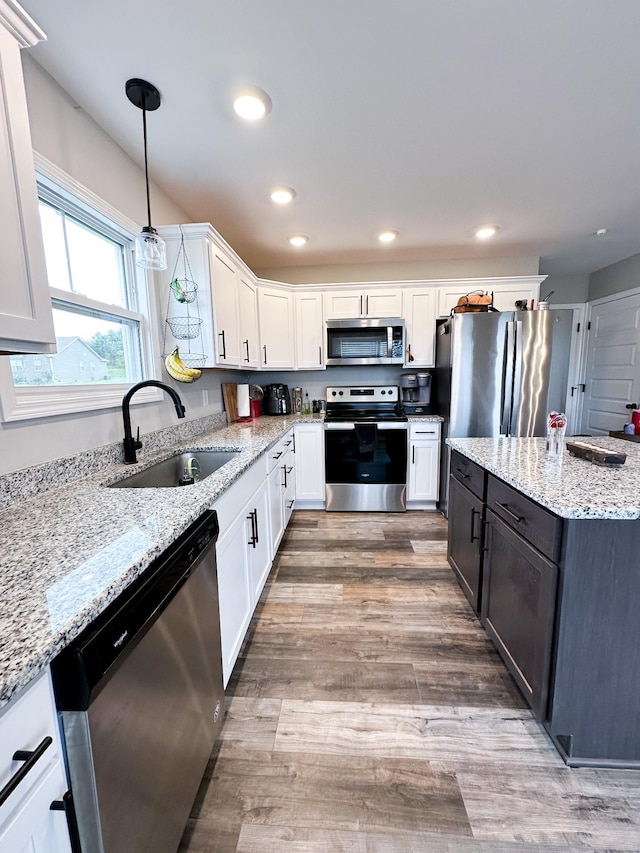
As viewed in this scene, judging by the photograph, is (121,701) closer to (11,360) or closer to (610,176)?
(11,360)

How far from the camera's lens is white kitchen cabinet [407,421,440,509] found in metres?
3.25

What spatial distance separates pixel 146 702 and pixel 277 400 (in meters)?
3.01

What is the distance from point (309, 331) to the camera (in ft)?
11.5

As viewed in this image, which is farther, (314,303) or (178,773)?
(314,303)

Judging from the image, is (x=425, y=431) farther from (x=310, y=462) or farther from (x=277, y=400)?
(x=277, y=400)

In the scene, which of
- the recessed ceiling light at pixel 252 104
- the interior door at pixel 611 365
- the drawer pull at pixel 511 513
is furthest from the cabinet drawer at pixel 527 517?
the interior door at pixel 611 365

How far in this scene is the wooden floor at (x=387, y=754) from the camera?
39.5 inches

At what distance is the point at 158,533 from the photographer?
0.91 metres

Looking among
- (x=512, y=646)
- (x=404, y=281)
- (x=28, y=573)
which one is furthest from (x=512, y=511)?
(x=404, y=281)

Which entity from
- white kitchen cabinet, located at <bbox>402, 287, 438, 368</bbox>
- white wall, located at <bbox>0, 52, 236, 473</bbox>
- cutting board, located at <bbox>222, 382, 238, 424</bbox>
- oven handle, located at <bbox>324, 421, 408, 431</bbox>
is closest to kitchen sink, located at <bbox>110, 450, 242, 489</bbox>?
white wall, located at <bbox>0, 52, 236, 473</bbox>

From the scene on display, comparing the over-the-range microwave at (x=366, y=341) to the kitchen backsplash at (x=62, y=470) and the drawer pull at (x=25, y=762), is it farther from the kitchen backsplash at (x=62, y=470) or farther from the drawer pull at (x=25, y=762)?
the drawer pull at (x=25, y=762)

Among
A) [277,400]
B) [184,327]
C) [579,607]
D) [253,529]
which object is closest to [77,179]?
[184,327]

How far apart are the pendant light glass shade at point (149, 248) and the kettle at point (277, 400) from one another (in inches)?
83.7

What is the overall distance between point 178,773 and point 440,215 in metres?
3.35
